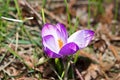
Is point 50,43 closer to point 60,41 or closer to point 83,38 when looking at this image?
point 60,41

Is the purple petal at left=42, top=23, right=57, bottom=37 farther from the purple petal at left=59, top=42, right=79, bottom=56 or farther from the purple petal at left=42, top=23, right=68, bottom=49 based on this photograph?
the purple petal at left=59, top=42, right=79, bottom=56

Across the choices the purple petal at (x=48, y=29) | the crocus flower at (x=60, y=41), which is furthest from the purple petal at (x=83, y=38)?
the purple petal at (x=48, y=29)

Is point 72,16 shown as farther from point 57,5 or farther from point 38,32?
point 38,32

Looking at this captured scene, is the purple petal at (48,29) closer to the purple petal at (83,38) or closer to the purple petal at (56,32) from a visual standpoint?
the purple petal at (56,32)

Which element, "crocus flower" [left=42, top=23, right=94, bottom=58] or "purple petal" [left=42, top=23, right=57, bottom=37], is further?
"purple petal" [left=42, top=23, right=57, bottom=37]

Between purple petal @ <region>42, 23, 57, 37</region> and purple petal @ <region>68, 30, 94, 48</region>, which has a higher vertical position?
purple petal @ <region>42, 23, 57, 37</region>

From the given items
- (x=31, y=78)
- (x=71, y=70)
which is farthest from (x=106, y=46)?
(x=31, y=78)

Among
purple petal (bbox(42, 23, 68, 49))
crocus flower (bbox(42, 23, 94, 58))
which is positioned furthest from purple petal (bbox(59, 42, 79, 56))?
purple petal (bbox(42, 23, 68, 49))

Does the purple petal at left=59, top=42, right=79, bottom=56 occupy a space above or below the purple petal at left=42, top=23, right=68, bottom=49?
below
